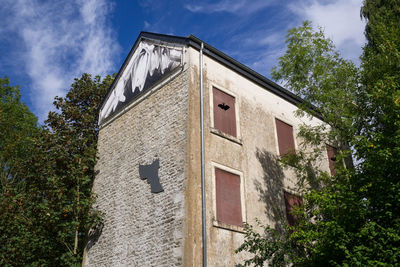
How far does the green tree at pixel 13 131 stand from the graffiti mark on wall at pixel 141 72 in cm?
546

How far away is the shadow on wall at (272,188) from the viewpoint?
39.3 feet

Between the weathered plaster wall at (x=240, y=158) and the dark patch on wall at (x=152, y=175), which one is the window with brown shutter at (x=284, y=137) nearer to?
the weathered plaster wall at (x=240, y=158)

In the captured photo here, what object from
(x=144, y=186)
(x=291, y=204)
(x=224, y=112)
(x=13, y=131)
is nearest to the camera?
(x=144, y=186)

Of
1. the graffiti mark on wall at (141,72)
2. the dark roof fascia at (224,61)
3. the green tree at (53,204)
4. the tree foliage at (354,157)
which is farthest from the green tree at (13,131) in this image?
the tree foliage at (354,157)

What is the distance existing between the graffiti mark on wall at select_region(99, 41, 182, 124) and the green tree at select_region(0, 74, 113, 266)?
1.55 meters

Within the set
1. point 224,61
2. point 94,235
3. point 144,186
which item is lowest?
point 94,235

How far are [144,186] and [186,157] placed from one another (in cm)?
199

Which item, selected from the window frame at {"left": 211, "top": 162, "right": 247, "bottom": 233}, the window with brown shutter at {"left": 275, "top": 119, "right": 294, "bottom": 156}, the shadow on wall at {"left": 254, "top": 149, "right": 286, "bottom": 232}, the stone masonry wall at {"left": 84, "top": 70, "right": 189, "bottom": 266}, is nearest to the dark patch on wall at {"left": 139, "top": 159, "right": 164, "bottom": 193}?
the stone masonry wall at {"left": 84, "top": 70, "right": 189, "bottom": 266}

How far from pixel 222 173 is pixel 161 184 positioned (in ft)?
5.90

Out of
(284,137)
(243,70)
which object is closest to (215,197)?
(284,137)

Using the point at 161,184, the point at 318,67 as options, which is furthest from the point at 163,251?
the point at 318,67

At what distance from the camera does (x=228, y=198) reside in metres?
10.9

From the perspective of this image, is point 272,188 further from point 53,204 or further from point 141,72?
point 53,204

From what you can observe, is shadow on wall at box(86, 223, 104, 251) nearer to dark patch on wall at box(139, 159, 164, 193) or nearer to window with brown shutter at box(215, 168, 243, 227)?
dark patch on wall at box(139, 159, 164, 193)
